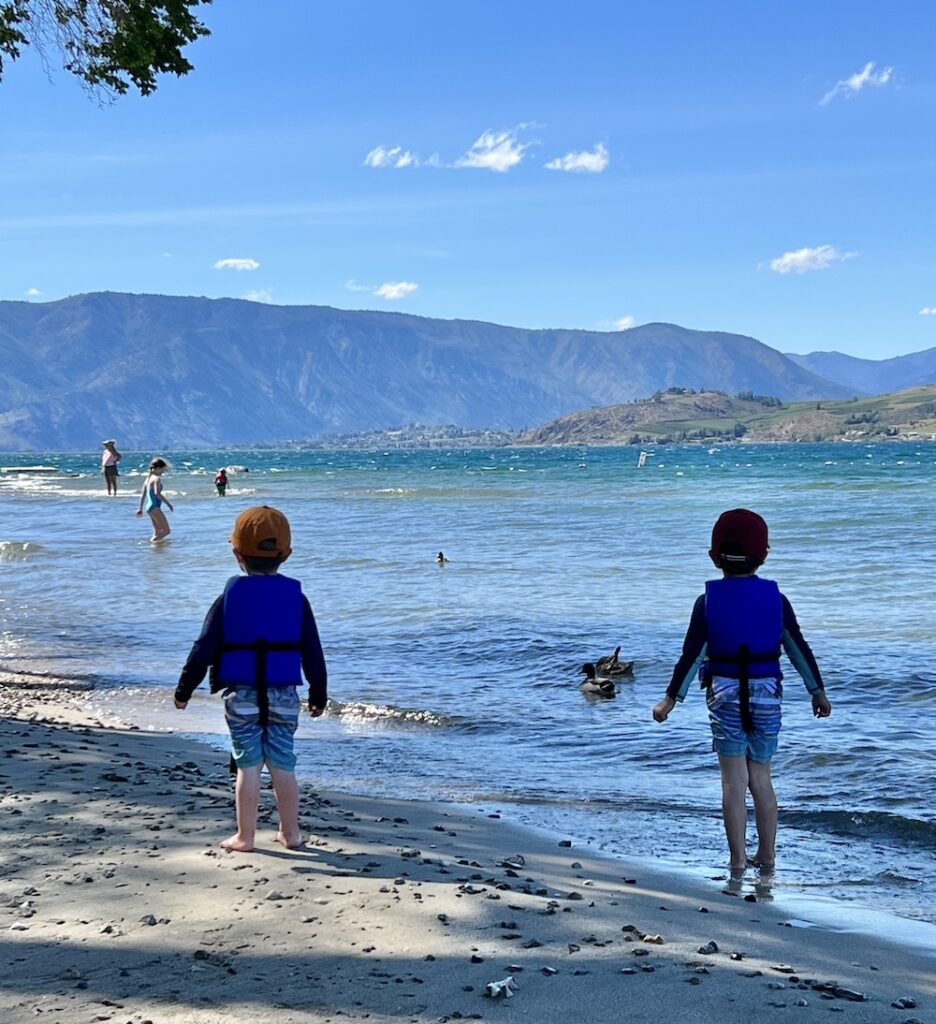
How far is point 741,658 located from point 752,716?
0.31 m

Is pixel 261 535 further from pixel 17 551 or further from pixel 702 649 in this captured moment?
pixel 17 551

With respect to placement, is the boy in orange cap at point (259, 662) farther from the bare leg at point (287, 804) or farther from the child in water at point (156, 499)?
the child in water at point (156, 499)

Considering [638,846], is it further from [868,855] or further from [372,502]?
[372,502]

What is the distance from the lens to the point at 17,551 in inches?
1101

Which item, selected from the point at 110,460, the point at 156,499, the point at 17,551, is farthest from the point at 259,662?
the point at 110,460

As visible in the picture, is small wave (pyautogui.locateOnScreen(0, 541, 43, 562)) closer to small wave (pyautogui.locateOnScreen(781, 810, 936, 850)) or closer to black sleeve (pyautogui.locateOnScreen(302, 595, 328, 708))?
small wave (pyautogui.locateOnScreen(781, 810, 936, 850))

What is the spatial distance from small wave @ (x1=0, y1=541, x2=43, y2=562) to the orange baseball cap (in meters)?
22.6

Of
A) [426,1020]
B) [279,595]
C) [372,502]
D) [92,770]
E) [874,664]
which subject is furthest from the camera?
[372,502]

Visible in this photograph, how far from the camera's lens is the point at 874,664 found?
1305cm

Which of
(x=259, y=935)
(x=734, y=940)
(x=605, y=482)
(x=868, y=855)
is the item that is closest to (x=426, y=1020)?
(x=259, y=935)

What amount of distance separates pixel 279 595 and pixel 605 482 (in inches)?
2771

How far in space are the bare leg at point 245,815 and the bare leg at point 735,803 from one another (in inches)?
96.0

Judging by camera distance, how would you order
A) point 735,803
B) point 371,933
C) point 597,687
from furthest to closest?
1. point 597,687
2. point 735,803
3. point 371,933

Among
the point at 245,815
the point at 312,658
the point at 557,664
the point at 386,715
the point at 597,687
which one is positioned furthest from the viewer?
the point at 557,664
